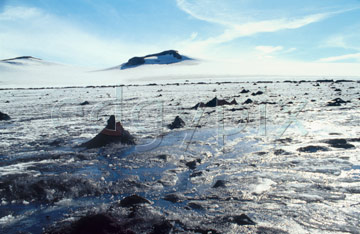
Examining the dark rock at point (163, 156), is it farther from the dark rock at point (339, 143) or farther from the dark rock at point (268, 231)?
the dark rock at point (339, 143)

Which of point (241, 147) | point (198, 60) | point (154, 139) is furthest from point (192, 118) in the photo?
point (198, 60)

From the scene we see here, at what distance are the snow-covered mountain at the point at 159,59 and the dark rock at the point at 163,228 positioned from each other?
250 ft

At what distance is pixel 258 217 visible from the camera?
225cm

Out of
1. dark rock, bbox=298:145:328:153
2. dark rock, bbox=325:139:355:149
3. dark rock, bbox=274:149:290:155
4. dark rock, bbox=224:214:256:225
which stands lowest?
dark rock, bbox=224:214:256:225

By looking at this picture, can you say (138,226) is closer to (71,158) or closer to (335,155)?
(71,158)

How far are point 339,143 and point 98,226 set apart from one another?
3910 mm

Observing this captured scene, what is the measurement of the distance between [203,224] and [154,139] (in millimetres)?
3190

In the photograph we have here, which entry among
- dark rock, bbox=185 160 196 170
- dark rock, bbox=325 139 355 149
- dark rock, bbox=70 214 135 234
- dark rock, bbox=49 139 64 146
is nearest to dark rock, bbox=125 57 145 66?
dark rock, bbox=49 139 64 146

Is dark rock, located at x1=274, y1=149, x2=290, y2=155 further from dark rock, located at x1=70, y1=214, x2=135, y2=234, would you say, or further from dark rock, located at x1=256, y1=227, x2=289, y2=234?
dark rock, located at x1=70, y1=214, x2=135, y2=234

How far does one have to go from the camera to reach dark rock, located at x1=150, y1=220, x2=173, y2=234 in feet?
6.76

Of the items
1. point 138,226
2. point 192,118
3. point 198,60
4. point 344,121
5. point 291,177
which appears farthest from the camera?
point 198,60

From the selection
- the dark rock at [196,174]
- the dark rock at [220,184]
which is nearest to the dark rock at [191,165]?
the dark rock at [196,174]

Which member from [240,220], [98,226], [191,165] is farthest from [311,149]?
[98,226]

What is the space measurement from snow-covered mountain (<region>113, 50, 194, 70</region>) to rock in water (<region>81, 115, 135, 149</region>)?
240 ft
